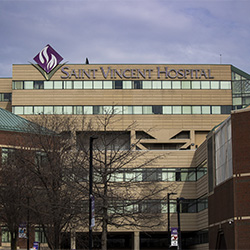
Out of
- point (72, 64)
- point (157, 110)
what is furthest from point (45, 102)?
point (157, 110)

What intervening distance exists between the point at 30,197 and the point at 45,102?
4806 cm

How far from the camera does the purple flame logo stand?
94.8 metres

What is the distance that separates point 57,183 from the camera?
143ft

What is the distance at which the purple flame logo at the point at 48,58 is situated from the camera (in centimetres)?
9475

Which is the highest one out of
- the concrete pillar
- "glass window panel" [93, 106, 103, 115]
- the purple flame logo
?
the purple flame logo

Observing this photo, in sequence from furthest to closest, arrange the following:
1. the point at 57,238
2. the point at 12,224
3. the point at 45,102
→ the point at 45,102
the point at 12,224
the point at 57,238

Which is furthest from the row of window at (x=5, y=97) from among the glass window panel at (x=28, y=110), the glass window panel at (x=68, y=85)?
the glass window panel at (x=68, y=85)

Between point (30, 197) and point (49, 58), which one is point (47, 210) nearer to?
point (30, 197)

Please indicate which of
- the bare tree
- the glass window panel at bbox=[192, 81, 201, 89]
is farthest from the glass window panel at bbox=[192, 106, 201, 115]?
the bare tree

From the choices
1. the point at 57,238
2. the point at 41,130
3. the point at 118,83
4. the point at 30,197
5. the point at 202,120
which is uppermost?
the point at 118,83

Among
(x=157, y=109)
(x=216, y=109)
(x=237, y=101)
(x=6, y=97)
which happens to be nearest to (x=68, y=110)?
(x=157, y=109)

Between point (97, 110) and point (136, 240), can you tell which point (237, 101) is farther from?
point (136, 240)

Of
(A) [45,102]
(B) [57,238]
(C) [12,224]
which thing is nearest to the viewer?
(B) [57,238]

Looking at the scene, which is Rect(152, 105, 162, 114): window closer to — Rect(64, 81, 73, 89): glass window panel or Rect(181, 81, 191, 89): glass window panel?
Rect(181, 81, 191, 89): glass window panel
